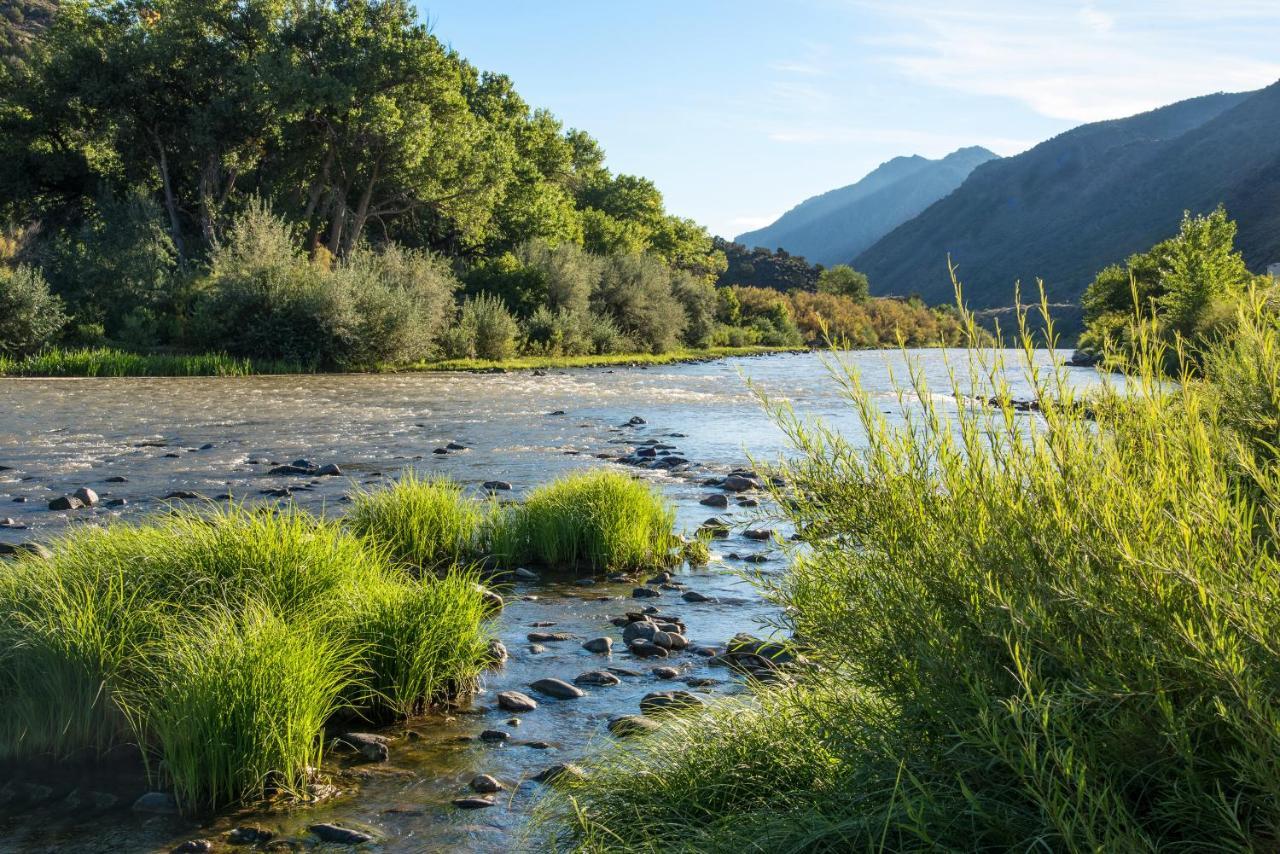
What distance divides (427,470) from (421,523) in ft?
19.6

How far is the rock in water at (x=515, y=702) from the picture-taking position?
6.32 m

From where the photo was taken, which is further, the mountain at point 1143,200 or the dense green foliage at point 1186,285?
the mountain at point 1143,200

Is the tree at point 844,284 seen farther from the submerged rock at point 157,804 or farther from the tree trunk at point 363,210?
the submerged rock at point 157,804

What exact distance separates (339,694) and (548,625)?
7.86ft

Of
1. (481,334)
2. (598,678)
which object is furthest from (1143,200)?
(598,678)

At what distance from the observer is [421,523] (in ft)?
31.9

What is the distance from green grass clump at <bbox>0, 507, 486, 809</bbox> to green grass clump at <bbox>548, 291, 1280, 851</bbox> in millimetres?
1916

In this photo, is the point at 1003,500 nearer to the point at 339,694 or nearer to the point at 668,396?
the point at 339,694

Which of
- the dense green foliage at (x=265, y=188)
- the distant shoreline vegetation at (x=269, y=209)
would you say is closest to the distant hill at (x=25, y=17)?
the dense green foliage at (x=265, y=188)

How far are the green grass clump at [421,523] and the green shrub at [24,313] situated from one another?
27.5 m

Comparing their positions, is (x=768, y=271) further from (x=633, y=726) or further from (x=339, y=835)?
(x=339, y=835)

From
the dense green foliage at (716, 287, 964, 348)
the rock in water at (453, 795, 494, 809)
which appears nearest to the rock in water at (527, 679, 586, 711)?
the rock in water at (453, 795, 494, 809)

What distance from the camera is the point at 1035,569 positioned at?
3.05 meters

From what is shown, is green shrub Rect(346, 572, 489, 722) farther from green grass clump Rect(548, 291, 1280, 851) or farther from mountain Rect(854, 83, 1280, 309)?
mountain Rect(854, 83, 1280, 309)
